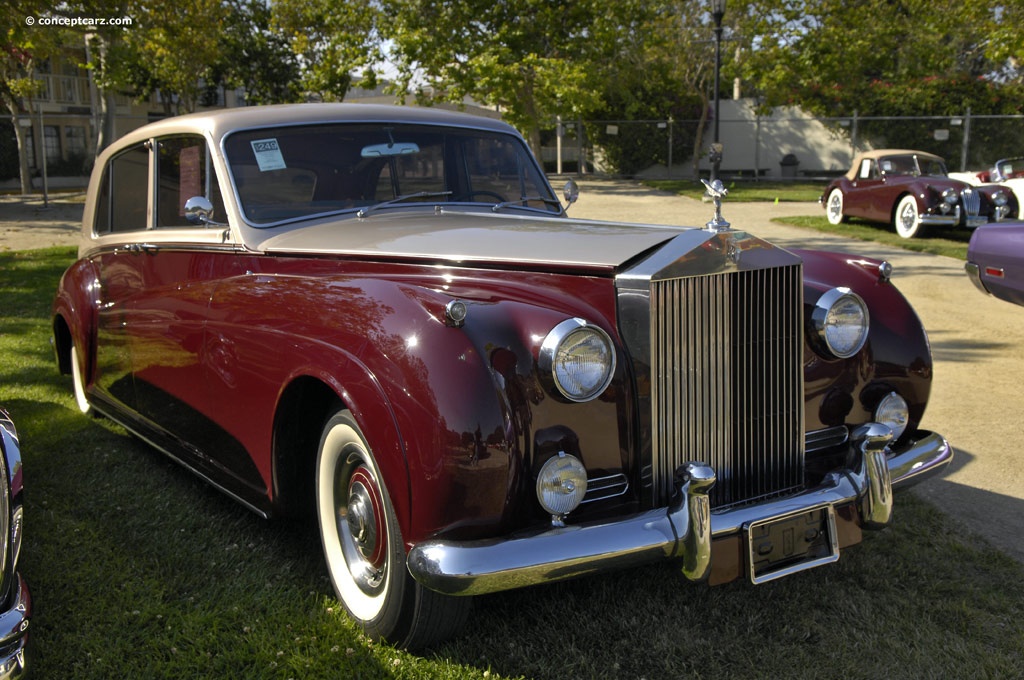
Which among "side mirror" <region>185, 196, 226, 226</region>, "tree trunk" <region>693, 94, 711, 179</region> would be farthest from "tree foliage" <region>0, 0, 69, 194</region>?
"tree trunk" <region>693, 94, 711, 179</region>

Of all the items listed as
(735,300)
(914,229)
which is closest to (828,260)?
(735,300)

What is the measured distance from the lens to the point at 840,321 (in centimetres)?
305

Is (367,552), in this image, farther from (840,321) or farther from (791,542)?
(840,321)

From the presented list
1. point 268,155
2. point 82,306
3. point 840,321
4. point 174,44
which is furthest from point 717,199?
point 174,44

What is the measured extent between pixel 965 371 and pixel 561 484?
4.76 m

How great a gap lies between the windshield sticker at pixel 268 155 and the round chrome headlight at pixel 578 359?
5.73 ft

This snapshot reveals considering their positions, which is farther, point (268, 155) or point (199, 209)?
point (268, 155)

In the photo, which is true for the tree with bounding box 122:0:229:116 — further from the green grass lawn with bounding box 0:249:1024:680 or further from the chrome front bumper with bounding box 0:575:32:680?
the chrome front bumper with bounding box 0:575:32:680

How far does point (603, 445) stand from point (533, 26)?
21084 mm

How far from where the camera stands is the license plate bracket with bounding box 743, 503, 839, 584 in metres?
2.54

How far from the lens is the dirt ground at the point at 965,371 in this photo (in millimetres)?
3910

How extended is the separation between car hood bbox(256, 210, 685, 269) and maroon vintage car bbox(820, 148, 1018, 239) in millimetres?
11284

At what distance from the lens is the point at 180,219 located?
3.88 metres
